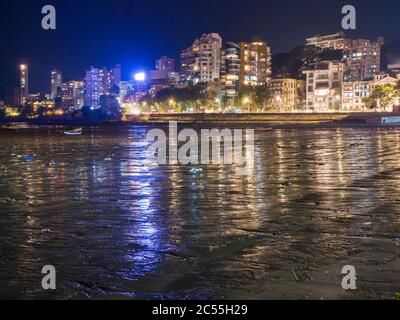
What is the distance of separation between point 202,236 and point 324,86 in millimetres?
169192

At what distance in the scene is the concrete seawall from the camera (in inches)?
4582

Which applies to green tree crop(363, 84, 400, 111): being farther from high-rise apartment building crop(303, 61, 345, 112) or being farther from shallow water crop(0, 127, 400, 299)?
shallow water crop(0, 127, 400, 299)

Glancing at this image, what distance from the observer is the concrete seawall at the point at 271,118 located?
382 feet

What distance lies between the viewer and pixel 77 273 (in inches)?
384

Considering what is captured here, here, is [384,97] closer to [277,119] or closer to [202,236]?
[277,119]

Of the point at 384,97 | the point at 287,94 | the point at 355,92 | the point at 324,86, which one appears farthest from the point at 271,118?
the point at 287,94

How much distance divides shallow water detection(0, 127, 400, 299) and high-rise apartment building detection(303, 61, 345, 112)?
492ft

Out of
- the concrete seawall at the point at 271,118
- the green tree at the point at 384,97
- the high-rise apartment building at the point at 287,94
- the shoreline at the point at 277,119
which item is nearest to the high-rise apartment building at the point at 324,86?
the high-rise apartment building at the point at 287,94

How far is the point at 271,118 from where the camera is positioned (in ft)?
428

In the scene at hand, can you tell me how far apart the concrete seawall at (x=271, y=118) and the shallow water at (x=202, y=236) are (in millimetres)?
93885

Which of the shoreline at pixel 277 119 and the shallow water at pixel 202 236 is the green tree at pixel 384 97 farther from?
the shallow water at pixel 202 236

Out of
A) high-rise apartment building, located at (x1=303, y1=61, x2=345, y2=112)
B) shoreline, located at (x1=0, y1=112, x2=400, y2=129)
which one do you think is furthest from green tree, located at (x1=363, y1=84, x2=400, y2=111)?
high-rise apartment building, located at (x1=303, y1=61, x2=345, y2=112)
